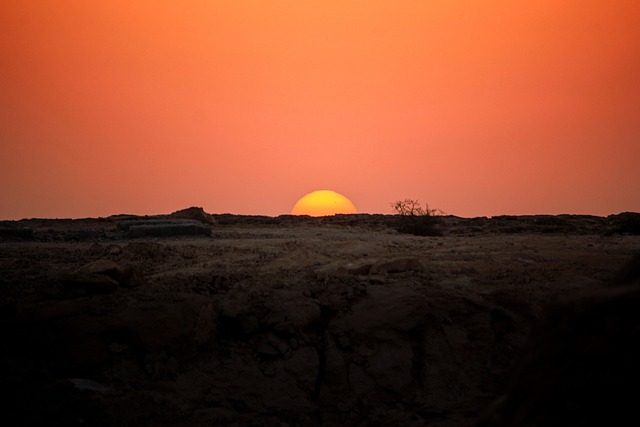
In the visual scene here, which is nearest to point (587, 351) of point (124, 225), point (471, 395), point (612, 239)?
point (471, 395)

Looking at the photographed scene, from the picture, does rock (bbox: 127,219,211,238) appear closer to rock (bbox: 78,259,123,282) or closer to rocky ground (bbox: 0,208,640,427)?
rocky ground (bbox: 0,208,640,427)

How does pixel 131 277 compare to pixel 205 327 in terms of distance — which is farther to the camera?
pixel 131 277

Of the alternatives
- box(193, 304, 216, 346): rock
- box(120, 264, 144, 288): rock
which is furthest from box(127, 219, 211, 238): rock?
box(193, 304, 216, 346): rock

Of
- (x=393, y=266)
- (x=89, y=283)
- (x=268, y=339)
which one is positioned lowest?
(x=268, y=339)

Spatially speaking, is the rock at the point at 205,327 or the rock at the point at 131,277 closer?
the rock at the point at 205,327

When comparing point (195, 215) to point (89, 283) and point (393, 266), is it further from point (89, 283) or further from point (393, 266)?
point (89, 283)

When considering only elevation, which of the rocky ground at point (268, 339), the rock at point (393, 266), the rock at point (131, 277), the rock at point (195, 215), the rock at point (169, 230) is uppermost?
the rock at point (195, 215)

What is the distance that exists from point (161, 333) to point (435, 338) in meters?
2.46

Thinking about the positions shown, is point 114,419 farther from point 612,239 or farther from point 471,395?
point 612,239

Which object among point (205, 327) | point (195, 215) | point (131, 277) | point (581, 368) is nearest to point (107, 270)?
point (131, 277)

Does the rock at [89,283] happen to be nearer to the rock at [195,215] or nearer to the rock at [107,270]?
the rock at [107,270]

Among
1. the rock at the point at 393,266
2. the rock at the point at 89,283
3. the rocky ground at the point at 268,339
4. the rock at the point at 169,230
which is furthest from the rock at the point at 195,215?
the rock at the point at 89,283

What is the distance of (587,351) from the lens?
102 inches

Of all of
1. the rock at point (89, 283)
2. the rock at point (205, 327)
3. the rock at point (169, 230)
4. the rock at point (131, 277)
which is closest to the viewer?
the rock at point (205, 327)
